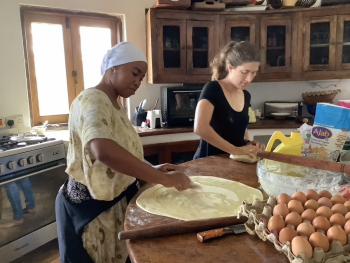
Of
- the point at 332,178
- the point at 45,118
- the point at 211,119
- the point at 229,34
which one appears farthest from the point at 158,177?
the point at 229,34

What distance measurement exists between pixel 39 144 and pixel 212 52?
175 cm

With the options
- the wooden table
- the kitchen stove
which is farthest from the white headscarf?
the kitchen stove

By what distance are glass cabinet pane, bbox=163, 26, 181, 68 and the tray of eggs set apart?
240 cm

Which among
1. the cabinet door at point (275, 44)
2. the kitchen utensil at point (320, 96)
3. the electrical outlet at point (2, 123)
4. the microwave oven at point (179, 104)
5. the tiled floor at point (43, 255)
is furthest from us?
the kitchen utensil at point (320, 96)

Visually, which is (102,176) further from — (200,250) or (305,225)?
(305,225)

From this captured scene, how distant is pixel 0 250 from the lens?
208 centimetres

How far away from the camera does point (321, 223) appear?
0.68 m

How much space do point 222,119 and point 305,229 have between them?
1.07 metres

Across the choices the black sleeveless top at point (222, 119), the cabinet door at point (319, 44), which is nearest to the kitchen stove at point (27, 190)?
the black sleeveless top at point (222, 119)

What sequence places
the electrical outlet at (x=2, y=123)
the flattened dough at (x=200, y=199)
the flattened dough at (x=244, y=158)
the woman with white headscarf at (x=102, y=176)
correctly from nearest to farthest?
1. the flattened dough at (x=200, y=199)
2. the woman with white headscarf at (x=102, y=176)
3. the flattened dough at (x=244, y=158)
4. the electrical outlet at (x=2, y=123)

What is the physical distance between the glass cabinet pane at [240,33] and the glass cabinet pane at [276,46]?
0.20 metres

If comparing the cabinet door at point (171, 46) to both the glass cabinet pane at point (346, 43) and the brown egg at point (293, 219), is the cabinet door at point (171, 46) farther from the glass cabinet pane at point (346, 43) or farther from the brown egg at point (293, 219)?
the brown egg at point (293, 219)

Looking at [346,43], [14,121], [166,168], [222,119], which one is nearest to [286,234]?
[166,168]

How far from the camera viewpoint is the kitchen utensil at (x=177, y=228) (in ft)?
2.61
